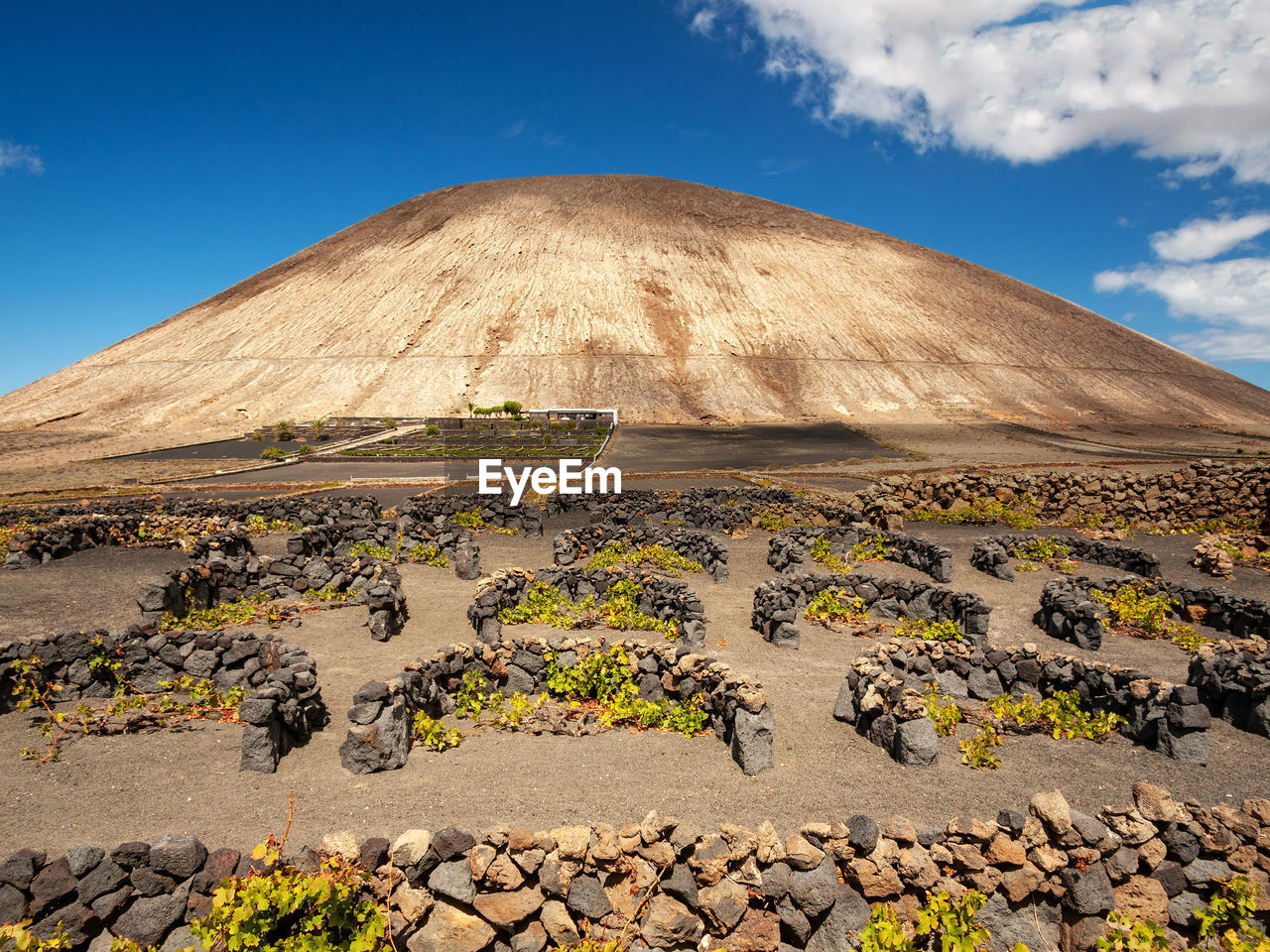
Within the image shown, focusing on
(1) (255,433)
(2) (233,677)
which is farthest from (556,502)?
(1) (255,433)

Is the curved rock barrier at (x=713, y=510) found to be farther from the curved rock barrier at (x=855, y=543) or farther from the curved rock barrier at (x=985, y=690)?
the curved rock barrier at (x=985, y=690)

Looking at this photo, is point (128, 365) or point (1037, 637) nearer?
point (1037, 637)

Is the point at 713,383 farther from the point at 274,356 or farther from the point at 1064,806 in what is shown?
the point at 1064,806

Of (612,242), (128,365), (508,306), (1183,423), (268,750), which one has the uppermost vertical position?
(612,242)

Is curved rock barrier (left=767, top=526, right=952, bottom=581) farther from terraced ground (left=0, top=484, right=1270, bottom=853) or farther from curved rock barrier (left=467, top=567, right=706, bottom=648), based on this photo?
terraced ground (left=0, top=484, right=1270, bottom=853)

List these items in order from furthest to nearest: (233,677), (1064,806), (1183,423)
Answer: (1183,423) → (233,677) → (1064,806)

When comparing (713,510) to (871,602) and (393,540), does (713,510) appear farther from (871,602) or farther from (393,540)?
(393,540)

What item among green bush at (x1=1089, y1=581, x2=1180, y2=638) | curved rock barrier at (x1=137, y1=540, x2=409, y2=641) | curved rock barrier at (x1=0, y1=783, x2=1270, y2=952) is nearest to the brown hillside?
curved rock barrier at (x1=137, y1=540, x2=409, y2=641)
